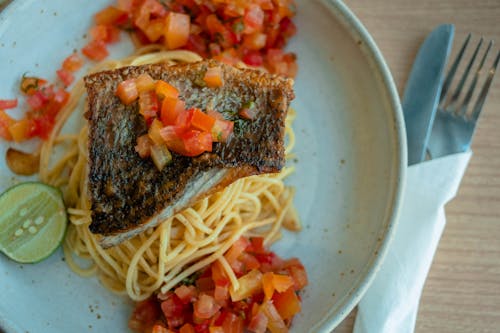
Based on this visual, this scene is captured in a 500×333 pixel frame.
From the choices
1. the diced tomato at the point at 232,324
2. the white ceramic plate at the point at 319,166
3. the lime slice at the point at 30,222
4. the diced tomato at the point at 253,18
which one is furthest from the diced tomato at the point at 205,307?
the diced tomato at the point at 253,18

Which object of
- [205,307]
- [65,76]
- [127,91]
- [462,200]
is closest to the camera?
[127,91]

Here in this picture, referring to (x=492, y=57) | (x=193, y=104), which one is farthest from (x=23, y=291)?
(x=492, y=57)

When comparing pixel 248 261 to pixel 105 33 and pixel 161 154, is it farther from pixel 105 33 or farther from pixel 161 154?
pixel 105 33

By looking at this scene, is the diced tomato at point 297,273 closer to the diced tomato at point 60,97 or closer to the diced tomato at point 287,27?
the diced tomato at point 287,27

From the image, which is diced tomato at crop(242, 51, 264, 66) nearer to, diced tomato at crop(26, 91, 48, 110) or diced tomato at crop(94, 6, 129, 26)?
diced tomato at crop(94, 6, 129, 26)

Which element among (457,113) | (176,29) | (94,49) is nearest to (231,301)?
(176,29)

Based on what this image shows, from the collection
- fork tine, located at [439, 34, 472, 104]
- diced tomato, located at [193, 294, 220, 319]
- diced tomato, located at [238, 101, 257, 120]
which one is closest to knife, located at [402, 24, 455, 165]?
fork tine, located at [439, 34, 472, 104]

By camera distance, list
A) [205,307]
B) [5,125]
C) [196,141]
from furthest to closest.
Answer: [5,125] → [205,307] → [196,141]
